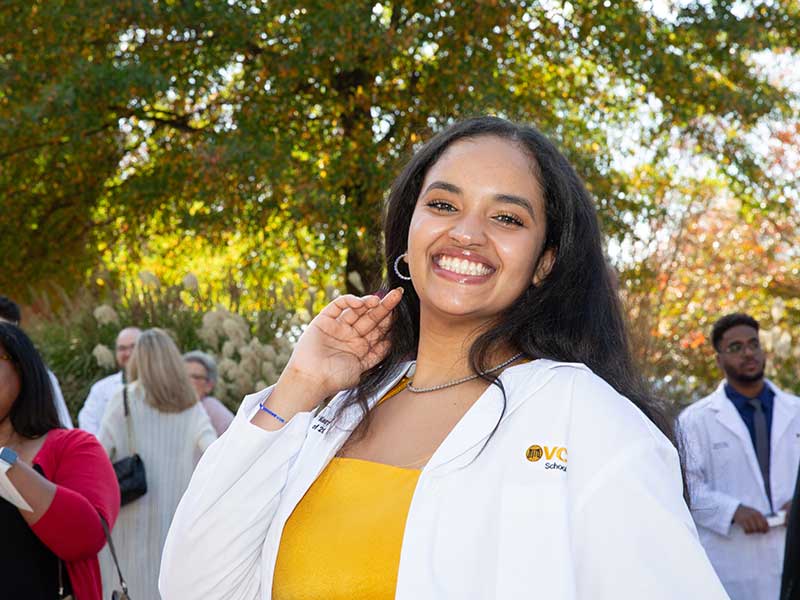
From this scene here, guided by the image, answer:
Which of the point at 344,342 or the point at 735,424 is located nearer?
the point at 344,342

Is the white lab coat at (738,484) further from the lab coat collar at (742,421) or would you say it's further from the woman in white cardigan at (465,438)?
the woman in white cardigan at (465,438)

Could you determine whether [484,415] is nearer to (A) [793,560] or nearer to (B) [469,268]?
(B) [469,268]

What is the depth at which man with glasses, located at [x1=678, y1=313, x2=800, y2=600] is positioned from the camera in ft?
26.0

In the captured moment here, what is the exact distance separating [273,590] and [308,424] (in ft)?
1.44

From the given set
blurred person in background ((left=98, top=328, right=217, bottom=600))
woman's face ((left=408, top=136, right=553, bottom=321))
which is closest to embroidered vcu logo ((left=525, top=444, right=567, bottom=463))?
woman's face ((left=408, top=136, right=553, bottom=321))

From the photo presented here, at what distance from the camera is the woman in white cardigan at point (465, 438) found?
253 cm

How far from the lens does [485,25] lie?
13781 millimetres

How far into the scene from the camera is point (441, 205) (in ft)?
10.5

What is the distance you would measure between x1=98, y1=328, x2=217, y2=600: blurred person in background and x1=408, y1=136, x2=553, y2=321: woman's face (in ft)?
17.7

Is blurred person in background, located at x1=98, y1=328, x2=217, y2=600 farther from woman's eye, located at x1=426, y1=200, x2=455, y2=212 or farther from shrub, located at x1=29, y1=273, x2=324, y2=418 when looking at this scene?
woman's eye, located at x1=426, y1=200, x2=455, y2=212

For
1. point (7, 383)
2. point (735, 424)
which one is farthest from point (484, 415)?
point (735, 424)

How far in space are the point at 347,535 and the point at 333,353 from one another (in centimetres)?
65

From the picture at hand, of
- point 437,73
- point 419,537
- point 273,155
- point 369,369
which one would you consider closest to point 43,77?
point 273,155

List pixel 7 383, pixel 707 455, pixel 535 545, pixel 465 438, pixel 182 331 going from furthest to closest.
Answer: pixel 182 331 → pixel 707 455 → pixel 7 383 → pixel 465 438 → pixel 535 545
